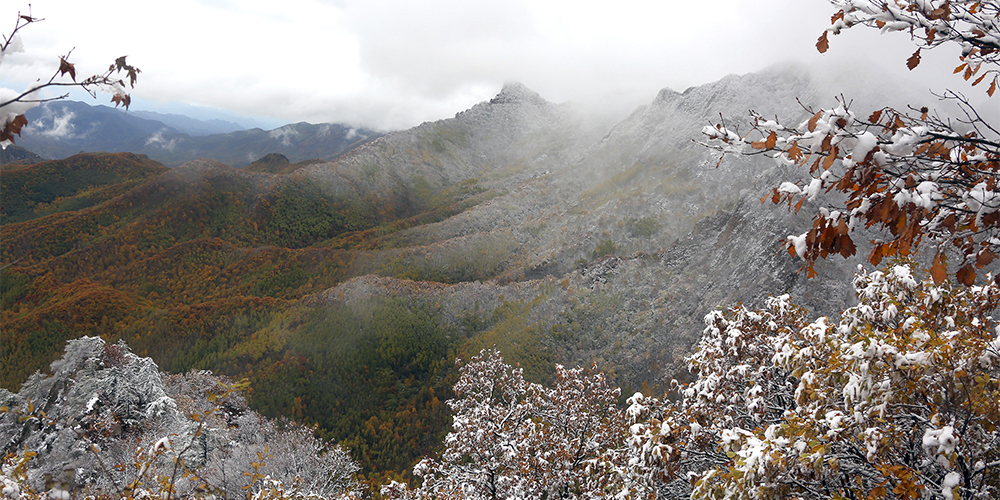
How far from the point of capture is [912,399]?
4609 millimetres

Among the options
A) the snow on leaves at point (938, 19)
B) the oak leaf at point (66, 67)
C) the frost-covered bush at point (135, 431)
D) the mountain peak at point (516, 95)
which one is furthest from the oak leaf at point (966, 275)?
the mountain peak at point (516, 95)

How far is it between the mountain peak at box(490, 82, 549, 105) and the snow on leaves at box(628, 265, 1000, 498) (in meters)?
126

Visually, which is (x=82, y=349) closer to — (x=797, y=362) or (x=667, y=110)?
(x=797, y=362)

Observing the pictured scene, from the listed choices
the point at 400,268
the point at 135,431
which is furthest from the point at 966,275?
the point at 400,268

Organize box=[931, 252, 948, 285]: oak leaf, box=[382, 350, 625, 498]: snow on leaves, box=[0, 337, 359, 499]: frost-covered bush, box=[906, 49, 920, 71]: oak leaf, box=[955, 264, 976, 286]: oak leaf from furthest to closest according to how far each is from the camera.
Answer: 1. box=[0, 337, 359, 499]: frost-covered bush
2. box=[382, 350, 625, 498]: snow on leaves
3. box=[906, 49, 920, 71]: oak leaf
4. box=[955, 264, 976, 286]: oak leaf
5. box=[931, 252, 948, 285]: oak leaf

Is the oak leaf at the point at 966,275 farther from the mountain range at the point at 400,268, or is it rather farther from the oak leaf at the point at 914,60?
the mountain range at the point at 400,268

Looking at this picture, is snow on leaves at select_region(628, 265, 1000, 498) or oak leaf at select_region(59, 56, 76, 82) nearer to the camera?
oak leaf at select_region(59, 56, 76, 82)

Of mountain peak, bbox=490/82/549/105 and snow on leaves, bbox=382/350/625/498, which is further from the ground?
mountain peak, bbox=490/82/549/105

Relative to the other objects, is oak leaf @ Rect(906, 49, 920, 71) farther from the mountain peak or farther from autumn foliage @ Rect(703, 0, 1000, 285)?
the mountain peak

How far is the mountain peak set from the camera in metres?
125

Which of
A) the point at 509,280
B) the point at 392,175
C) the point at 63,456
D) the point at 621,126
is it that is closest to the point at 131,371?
the point at 63,456

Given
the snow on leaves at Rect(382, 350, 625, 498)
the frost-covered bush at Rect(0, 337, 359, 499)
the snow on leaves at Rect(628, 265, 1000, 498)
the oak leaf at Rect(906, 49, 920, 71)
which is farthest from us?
the frost-covered bush at Rect(0, 337, 359, 499)

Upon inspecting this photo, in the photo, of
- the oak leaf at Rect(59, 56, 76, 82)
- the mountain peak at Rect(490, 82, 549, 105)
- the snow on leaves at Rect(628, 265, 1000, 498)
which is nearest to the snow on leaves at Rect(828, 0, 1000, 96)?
the snow on leaves at Rect(628, 265, 1000, 498)

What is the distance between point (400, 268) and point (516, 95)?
316 ft
